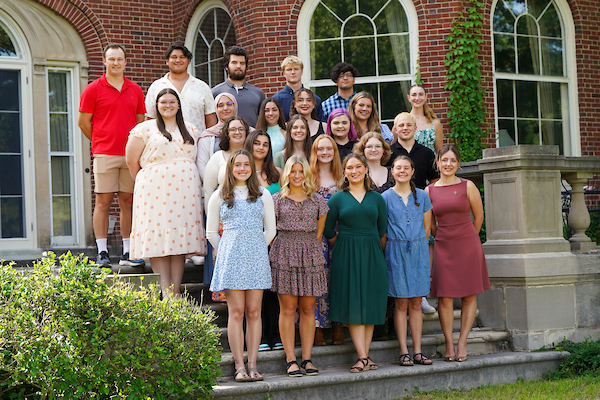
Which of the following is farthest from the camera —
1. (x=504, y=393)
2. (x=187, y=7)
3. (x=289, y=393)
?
(x=187, y=7)

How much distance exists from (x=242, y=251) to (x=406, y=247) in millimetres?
1393

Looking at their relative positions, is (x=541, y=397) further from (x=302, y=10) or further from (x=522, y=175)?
(x=302, y=10)

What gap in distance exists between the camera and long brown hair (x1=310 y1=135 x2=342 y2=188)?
5.67 m

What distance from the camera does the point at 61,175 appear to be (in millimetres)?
9492

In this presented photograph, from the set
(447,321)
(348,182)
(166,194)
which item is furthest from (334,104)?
(447,321)

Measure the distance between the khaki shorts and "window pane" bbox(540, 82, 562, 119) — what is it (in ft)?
20.1

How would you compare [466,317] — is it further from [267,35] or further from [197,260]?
[267,35]

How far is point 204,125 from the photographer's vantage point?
21.4 feet

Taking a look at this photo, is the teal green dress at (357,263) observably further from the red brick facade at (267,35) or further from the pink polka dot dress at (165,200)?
the red brick facade at (267,35)

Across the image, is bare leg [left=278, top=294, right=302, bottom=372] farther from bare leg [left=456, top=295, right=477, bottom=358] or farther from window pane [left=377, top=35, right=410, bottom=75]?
window pane [left=377, top=35, right=410, bottom=75]

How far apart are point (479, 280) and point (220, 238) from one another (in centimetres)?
215

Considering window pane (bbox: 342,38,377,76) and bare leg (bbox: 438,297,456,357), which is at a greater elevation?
window pane (bbox: 342,38,377,76)

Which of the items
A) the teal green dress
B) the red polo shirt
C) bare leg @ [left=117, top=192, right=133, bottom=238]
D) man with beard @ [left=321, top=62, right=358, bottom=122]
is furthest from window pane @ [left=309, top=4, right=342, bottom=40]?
the teal green dress

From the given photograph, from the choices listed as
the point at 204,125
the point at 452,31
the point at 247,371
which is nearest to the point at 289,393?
the point at 247,371
